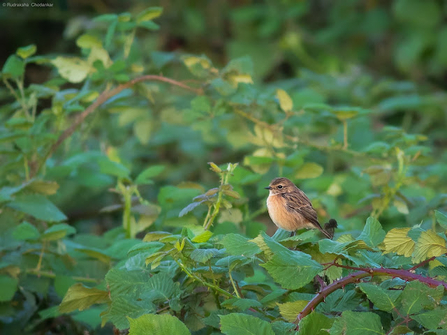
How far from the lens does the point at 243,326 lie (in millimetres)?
1569

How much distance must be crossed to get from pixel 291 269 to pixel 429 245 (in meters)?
0.36

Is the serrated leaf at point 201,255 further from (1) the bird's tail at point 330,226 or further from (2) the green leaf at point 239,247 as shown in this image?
(1) the bird's tail at point 330,226

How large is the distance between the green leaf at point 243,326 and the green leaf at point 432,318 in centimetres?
35

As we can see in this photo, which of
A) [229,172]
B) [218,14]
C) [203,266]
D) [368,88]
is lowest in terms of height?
[368,88]

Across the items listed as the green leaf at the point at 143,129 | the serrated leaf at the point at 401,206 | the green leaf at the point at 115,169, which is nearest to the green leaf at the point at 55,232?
the green leaf at the point at 115,169

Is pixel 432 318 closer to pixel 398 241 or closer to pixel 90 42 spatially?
pixel 398 241

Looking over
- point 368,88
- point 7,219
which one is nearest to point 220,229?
point 7,219

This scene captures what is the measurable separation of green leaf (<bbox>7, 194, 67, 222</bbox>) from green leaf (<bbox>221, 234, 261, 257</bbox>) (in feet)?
3.66

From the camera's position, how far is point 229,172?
1975mm

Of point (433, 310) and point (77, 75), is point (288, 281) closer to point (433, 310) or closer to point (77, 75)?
point (433, 310)

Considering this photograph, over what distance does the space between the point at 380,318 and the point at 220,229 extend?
3.42ft

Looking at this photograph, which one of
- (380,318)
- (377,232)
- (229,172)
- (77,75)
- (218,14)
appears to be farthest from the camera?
(218,14)

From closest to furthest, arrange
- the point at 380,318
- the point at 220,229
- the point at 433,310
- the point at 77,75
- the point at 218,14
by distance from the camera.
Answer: the point at 433,310 < the point at 380,318 < the point at 220,229 < the point at 77,75 < the point at 218,14

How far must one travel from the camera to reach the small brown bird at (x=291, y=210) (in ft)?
9.11
